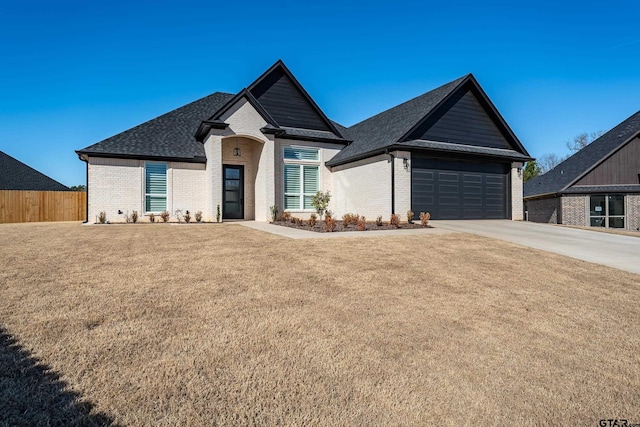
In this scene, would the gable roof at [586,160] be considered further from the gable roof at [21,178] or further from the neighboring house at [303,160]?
the gable roof at [21,178]

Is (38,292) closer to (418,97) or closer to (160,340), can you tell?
(160,340)

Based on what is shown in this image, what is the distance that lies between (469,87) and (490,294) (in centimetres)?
1485

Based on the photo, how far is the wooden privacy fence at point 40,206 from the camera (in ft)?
63.1

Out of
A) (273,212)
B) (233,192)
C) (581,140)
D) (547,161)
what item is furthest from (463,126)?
(547,161)

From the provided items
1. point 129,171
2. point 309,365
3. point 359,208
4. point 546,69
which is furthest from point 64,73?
point 546,69

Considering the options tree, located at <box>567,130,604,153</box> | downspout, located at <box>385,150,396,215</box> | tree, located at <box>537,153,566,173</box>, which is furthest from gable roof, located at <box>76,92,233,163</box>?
tree, located at <box>537,153,566,173</box>

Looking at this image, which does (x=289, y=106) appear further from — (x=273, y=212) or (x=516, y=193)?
(x=516, y=193)

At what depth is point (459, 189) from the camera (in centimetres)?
1630

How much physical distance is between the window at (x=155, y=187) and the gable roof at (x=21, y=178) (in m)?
18.0

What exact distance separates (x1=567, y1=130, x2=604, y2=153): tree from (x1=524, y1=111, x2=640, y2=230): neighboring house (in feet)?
96.1

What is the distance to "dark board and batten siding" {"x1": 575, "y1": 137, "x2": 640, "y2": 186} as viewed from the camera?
845 inches

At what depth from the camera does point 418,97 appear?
62.2 feet

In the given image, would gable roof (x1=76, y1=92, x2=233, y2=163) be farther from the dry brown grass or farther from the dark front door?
the dry brown grass

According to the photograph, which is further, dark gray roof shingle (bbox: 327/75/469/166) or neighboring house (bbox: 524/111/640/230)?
neighboring house (bbox: 524/111/640/230)
